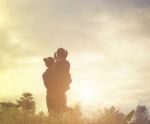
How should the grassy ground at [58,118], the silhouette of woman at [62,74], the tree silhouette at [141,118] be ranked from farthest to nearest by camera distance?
the silhouette of woman at [62,74] → the tree silhouette at [141,118] → the grassy ground at [58,118]

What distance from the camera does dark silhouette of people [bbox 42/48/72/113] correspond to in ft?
103

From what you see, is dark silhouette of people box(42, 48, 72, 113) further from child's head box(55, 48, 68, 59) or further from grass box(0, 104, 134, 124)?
grass box(0, 104, 134, 124)

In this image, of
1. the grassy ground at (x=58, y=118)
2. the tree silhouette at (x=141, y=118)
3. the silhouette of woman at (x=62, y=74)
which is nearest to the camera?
the grassy ground at (x=58, y=118)

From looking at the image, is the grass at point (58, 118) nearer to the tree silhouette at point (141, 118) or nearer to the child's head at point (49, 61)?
the tree silhouette at point (141, 118)

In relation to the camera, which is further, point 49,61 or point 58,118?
point 49,61

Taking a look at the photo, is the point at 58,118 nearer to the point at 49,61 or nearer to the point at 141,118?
the point at 141,118

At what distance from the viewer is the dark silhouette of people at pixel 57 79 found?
31.3 metres

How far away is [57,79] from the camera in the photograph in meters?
31.8

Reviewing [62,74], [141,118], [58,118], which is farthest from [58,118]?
[62,74]


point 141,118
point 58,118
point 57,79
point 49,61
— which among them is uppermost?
point 49,61

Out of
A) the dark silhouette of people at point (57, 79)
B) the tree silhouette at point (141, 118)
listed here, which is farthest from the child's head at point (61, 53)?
the tree silhouette at point (141, 118)

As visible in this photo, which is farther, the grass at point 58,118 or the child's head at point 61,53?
the child's head at point 61,53

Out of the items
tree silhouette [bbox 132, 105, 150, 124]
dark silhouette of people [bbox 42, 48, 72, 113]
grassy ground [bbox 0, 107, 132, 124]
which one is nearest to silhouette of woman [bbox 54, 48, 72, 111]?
dark silhouette of people [bbox 42, 48, 72, 113]

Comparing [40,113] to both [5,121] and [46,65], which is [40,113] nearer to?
[5,121]
